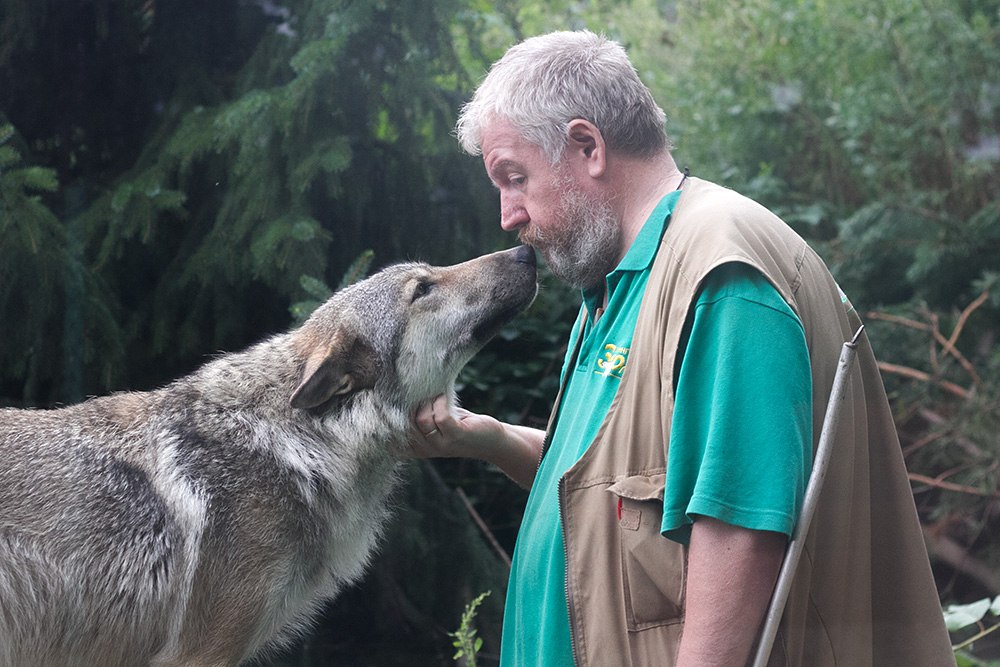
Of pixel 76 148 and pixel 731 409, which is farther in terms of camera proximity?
pixel 76 148

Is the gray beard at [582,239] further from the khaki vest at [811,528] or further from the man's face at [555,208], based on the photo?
the khaki vest at [811,528]

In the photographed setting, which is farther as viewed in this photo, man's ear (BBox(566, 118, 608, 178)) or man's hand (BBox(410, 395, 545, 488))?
man's hand (BBox(410, 395, 545, 488))

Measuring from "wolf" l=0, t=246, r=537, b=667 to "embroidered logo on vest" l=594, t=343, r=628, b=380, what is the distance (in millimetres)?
967

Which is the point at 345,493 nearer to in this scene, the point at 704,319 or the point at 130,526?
the point at 130,526

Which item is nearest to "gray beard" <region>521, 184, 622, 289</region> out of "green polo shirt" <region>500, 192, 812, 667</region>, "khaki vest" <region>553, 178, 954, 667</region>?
"khaki vest" <region>553, 178, 954, 667</region>

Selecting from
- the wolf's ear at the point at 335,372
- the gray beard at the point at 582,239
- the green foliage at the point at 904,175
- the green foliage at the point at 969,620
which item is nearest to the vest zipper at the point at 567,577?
the gray beard at the point at 582,239

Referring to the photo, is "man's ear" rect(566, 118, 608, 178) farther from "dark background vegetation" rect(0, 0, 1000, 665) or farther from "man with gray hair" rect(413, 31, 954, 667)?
"dark background vegetation" rect(0, 0, 1000, 665)

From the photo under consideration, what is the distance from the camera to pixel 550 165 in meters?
2.17

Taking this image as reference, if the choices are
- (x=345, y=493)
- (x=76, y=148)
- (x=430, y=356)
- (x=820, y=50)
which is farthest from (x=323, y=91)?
(x=820, y=50)

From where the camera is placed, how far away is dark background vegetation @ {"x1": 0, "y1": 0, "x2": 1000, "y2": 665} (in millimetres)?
3891

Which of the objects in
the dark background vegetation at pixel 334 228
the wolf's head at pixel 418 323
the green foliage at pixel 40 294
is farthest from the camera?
the dark background vegetation at pixel 334 228

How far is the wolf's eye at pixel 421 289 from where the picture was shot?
3.05 meters

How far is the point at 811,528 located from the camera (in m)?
1.80

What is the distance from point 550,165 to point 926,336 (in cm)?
386
